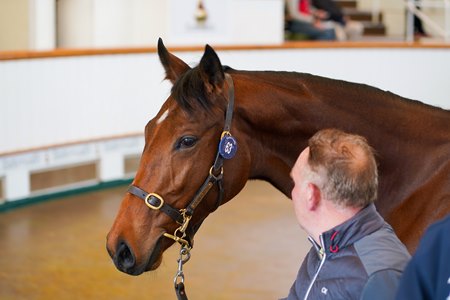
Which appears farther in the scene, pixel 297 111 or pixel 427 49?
pixel 427 49

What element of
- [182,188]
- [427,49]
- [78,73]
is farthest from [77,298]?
[427,49]

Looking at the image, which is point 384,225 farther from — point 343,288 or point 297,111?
point 297,111

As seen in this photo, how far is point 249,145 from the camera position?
2844 millimetres

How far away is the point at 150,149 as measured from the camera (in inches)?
105

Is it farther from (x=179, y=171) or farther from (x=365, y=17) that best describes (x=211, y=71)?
(x=365, y=17)

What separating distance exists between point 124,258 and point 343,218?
917mm

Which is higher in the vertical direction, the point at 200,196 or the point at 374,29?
the point at 374,29

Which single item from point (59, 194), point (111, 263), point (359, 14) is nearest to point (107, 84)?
point (59, 194)

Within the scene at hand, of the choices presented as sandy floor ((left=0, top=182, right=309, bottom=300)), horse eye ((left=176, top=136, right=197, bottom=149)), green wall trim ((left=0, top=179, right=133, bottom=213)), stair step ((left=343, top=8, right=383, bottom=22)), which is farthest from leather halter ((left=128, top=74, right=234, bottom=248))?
stair step ((left=343, top=8, right=383, bottom=22))

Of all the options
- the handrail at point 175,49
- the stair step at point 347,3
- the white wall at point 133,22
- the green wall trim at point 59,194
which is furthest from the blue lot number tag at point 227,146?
the stair step at point 347,3

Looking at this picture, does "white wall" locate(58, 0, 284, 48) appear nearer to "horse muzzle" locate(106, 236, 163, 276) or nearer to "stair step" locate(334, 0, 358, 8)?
"stair step" locate(334, 0, 358, 8)

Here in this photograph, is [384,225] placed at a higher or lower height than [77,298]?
higher

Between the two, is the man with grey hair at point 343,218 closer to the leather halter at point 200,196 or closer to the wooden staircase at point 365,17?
the leather halter at point 200,196

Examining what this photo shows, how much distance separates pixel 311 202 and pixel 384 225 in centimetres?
19
